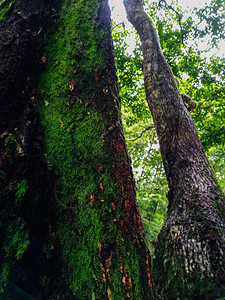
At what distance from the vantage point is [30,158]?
1.19m

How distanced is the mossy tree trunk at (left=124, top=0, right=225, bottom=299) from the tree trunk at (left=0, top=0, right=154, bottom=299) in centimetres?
69

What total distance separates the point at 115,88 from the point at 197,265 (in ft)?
4.83

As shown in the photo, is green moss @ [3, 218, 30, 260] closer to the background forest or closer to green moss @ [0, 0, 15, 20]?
green moss @ [0, 0, 15, 20]

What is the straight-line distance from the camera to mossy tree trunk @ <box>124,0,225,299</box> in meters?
1.56

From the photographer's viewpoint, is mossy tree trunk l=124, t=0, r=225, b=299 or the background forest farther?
the background forest

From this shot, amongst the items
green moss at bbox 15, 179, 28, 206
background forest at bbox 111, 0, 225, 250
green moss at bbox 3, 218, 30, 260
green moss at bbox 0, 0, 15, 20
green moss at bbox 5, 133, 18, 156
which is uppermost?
background forest at bbox 111, 0, 225, 250

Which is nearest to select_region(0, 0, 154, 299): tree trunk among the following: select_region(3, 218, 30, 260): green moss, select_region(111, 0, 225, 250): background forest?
select_region(3, 218, 30, 260): green moss

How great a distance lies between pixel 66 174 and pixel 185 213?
1.31 meters

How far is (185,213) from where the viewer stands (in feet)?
6.61

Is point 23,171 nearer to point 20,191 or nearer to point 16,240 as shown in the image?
point 20,191

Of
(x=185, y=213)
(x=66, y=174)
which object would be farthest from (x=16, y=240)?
(x=185, y=213)

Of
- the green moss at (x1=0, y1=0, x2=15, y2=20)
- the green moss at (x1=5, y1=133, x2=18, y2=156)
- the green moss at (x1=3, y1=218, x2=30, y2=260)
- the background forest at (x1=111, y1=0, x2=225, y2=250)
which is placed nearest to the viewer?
the green moss at (x1=3, y1=218, x2=30, y2=260)

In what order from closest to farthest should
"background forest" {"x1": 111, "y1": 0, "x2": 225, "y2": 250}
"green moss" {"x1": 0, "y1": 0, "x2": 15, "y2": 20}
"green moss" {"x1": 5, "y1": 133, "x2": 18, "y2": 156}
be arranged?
"green moss" {"x1": 5, "y1": 133, "x2": 18, "y2": 156} → "green moss" {"x1": 0, "y1": 0, "x2": 15, "y2": 20} → "background forest" {"x1": 111, "y1": 0, "x2": 225, "y2": 250}

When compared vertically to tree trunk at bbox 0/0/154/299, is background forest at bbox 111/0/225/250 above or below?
above
